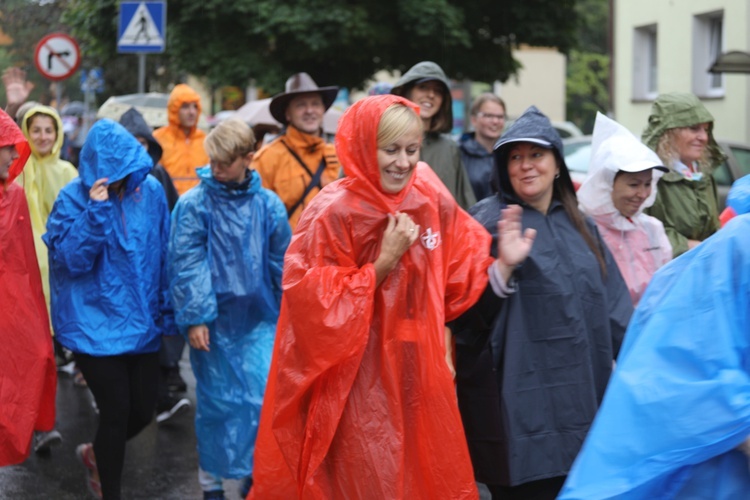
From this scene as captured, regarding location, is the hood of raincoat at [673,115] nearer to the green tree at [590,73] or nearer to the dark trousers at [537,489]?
the dark trousers at [537,489]

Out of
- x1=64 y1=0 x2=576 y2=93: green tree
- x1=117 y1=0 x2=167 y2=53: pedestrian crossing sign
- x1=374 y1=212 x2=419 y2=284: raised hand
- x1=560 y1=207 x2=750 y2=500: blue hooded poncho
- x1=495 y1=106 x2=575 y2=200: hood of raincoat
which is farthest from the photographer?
x1=64 y1=0 x2=576 y2=93: green tree

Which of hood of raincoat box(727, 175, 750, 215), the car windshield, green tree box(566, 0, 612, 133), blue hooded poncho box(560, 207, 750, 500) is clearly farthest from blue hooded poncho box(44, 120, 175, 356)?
green tree box(566, 0, 612, 133)

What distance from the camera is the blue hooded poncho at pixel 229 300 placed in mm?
5816

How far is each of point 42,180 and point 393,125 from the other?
446 centimetres

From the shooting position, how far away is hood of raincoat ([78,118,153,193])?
5.72 meters

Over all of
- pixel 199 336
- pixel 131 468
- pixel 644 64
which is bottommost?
pixel 131 468

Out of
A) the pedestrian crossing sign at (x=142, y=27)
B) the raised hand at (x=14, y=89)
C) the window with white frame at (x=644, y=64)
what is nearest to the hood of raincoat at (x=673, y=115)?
the raised hand at (x=14, y=89)

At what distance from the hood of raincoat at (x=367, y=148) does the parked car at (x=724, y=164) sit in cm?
841

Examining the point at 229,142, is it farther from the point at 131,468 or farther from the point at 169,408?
the point at 169,408

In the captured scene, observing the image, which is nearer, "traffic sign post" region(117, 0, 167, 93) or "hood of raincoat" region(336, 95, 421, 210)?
"hood of raincoat" region(336, 95, 421, 210)

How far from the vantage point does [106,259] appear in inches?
225

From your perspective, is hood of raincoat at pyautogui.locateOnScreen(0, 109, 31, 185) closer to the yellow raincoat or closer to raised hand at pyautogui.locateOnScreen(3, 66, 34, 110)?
the yellow raincoat

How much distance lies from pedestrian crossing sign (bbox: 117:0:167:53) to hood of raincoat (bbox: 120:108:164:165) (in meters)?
6.07

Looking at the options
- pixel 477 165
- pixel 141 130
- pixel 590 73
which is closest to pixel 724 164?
pixel 477 165
